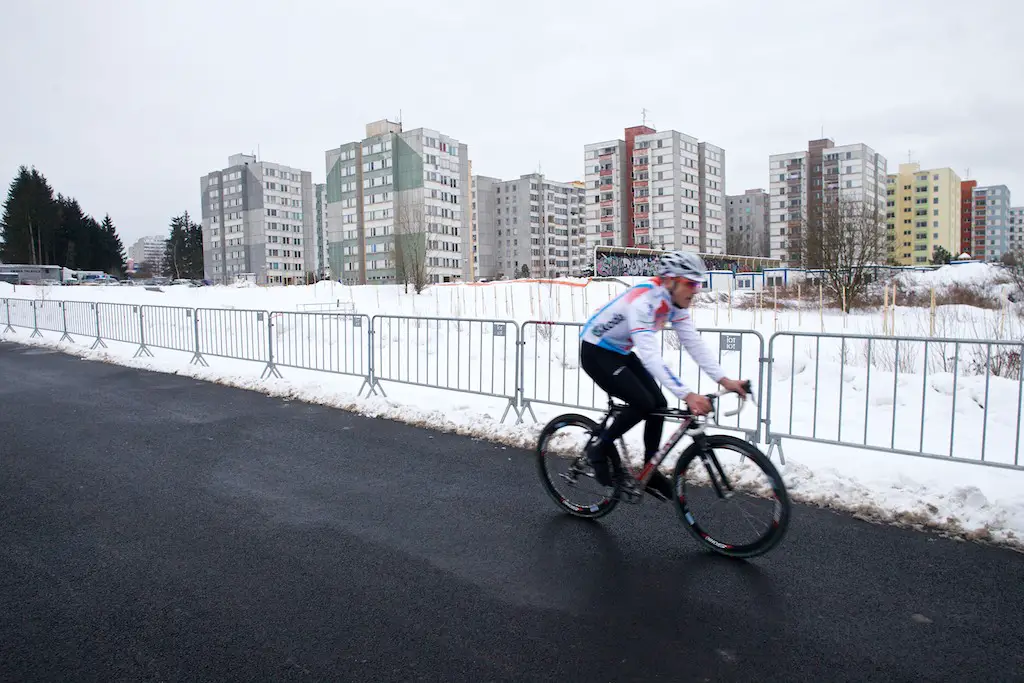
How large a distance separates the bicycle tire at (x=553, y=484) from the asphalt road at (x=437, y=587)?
0.11 meters

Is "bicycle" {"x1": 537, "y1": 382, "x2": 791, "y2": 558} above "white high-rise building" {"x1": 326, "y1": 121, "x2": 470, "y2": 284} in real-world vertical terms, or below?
below

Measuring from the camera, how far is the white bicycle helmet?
14.4ft

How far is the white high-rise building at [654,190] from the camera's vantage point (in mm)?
108875

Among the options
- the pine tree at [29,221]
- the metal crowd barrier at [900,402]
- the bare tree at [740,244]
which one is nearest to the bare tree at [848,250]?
the metal crowd barrier at [900,402]

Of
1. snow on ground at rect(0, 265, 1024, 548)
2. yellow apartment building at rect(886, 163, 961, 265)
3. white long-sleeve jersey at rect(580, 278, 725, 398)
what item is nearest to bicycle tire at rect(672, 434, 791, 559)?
white long-sleeve jersey at rect(580, 278, 725, 398)

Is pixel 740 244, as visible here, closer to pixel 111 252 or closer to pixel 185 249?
pixel 185 249

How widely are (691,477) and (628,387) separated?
28.8 inches

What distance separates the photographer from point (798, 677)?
3129mm

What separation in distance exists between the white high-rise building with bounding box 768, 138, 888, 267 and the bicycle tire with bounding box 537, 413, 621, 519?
12412 cm

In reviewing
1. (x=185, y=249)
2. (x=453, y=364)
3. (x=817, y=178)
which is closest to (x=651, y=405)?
(x=453, y=364)

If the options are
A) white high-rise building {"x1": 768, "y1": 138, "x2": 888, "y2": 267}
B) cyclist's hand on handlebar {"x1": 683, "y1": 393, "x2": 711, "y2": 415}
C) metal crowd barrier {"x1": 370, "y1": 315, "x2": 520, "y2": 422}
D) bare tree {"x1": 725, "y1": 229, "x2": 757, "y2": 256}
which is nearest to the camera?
cyclist's hand on handlebar {"x1": 683, "y1": 393, "x2": 711, "y2": 415}

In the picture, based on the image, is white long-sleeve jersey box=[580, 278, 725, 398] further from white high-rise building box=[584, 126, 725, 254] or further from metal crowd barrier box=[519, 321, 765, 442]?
white high-rise building box=[584, 126, 725, 254]

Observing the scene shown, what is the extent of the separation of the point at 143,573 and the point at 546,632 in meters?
2.56

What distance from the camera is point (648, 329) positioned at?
441 cm
